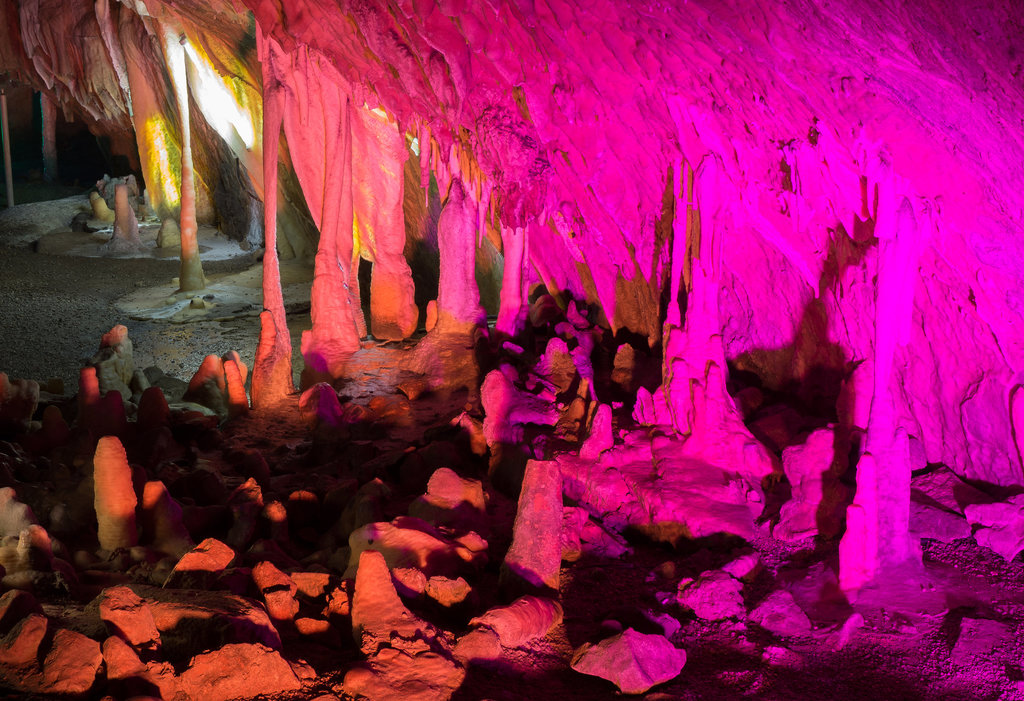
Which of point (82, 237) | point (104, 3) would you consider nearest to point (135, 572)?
point (104, 3)

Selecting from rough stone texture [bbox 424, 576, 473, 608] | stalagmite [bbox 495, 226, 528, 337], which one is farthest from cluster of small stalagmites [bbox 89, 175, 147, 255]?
rough stone texture [bbox 424, 576, 473, 608]

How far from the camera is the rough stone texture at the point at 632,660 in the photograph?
3938 millimetres

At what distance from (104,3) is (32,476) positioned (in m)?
9.81

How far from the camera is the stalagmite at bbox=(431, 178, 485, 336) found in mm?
9562

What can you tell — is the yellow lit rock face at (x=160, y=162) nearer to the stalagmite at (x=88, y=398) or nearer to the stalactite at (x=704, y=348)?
the stalagmite at (x=88, y=398)

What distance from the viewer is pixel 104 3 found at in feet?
45.0

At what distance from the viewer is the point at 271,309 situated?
944 centimetres

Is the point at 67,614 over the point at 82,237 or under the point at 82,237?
under

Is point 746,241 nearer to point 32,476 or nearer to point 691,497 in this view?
point 691,497

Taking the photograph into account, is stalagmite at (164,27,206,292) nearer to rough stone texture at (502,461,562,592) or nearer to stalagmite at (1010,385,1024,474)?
rough stone texture at (502,461,562,592)

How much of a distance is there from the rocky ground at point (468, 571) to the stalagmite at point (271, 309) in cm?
103

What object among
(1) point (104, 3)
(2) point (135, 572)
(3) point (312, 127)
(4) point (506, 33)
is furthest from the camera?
(1) point (104, 3)

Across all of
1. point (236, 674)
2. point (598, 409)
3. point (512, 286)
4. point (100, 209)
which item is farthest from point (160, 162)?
point (236, 674)

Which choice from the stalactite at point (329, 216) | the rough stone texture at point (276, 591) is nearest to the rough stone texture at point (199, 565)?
the rough stone texture at point (276, 591)
